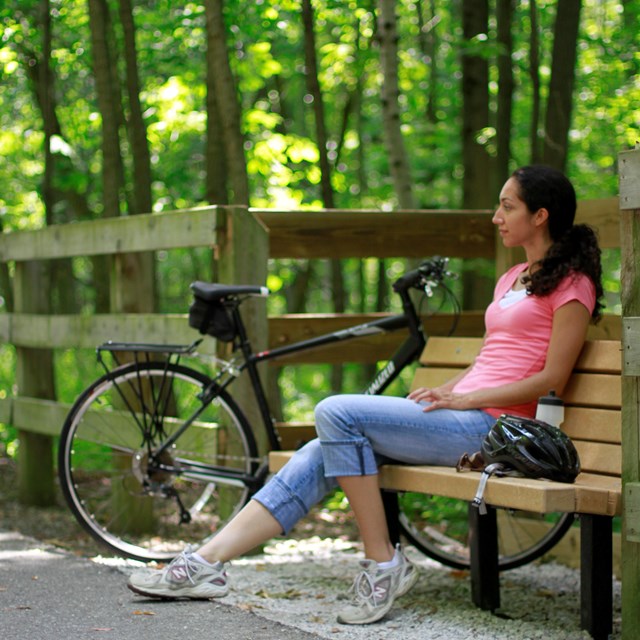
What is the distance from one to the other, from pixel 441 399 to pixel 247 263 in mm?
1395

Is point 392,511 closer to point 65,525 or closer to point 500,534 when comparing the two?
point 500,534

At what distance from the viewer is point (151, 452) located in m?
5.07

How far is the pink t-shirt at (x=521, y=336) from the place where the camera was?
411 cm

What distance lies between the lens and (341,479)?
162 inches

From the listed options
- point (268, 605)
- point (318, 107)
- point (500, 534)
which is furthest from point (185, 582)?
point (318, 107)

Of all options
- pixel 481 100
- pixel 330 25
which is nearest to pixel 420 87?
pixel 330 25

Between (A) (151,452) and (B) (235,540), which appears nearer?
(B) (235,540)

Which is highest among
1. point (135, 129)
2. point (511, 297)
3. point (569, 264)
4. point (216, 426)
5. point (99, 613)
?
point (135, 129)

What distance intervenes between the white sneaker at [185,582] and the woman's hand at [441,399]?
943 mm

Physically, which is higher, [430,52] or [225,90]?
[430,52]

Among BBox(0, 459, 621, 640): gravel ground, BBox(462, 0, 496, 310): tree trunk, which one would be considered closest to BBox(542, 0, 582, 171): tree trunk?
BBox(462, 0, 496, 310): tree trunk

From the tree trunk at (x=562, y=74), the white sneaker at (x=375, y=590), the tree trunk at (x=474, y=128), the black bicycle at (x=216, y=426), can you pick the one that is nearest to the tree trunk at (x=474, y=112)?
the tree trunk at (x=474, y=128)

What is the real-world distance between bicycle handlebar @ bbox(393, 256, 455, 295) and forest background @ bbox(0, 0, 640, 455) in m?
1.68

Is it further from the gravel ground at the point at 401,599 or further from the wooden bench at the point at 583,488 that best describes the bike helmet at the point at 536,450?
the gravel ground at the point at 401,599
